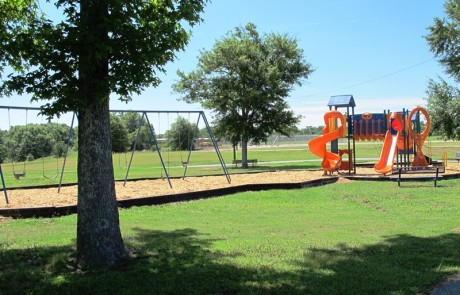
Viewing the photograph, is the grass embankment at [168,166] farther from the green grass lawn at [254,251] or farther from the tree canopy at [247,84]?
the green grass lawn at [254,251]

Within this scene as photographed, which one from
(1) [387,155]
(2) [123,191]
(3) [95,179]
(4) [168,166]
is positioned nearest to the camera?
(3) [95,179]

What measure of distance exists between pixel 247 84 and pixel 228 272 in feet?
95.5

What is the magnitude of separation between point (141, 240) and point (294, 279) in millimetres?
3230

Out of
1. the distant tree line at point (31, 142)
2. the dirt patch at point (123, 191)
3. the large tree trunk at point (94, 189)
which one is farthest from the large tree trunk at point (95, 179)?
the distant tree line at point (31, 142)

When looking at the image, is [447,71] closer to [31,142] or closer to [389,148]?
[389,148]

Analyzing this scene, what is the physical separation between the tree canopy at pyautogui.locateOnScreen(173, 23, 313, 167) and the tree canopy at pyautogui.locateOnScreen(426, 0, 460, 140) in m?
9.44

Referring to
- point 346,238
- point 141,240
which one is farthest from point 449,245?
point 141,240

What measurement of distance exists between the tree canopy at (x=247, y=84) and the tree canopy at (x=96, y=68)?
88.7 feet

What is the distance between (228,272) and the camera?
5.38 meters

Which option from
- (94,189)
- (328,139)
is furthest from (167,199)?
(328,139)

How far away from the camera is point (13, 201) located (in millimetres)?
13156

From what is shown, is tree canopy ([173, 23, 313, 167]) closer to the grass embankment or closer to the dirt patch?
the grass embankment

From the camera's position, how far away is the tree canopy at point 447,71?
107 ft

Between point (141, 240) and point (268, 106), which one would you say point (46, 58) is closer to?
point (141, 240)
